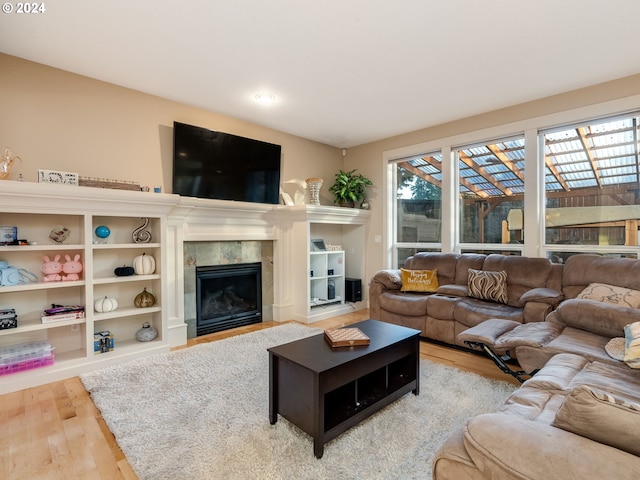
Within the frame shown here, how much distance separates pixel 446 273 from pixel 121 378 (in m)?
3.40

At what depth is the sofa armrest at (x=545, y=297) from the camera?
2.83m

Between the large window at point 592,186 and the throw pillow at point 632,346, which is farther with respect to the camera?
the large window at point 592,186

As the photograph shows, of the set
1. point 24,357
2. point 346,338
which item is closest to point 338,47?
point 346,338

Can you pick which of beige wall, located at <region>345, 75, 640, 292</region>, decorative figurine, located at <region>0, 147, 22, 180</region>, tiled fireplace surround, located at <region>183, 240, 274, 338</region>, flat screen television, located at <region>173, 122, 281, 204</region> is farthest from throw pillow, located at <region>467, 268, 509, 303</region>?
decorative figurine, located at <region>0, 147, 22, 180</region>

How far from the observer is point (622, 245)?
3264mm

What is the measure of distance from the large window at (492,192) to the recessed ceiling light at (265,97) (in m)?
2.49

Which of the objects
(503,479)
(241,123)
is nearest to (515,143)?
(241,123)

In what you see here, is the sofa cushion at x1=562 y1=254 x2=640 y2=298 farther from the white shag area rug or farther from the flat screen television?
the flat screen television

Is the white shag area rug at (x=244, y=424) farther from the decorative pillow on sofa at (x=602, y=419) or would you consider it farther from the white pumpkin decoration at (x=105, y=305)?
the decorative pillow on sofa at (x=602, y=419)

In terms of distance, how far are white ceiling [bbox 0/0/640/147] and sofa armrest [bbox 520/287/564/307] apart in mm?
1962

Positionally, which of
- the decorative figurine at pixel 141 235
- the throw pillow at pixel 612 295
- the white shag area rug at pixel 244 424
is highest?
the decorative figurine at pixel 141 235

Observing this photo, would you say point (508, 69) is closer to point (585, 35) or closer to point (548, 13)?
point (585, 35)

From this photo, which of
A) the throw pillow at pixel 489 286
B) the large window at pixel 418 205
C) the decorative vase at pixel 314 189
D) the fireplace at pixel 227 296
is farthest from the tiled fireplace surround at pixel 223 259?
the throw pillow at pixel 489 286

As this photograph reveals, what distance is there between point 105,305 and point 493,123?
4531mm
